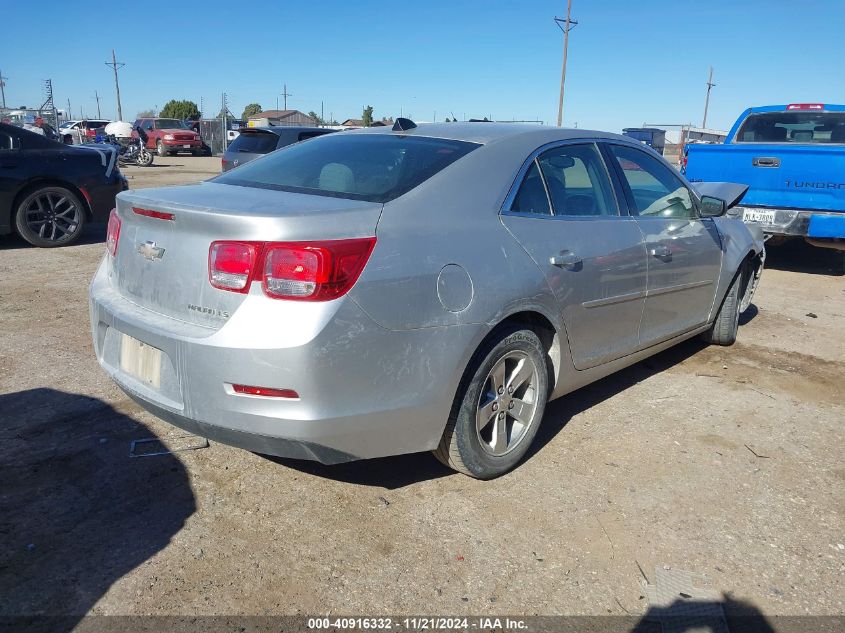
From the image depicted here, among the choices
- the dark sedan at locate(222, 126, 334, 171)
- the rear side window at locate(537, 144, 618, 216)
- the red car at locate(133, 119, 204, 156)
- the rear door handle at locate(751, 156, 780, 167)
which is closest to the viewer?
the rear side window at locate(537, 144, 618, 216)

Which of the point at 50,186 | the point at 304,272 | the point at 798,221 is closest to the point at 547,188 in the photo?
the point at 304,272

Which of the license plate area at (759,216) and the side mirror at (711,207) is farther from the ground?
the side mirror at (711,207)

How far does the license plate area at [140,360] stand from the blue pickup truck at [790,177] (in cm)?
733

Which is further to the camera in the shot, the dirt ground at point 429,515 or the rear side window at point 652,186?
the rear side window at point 652,186

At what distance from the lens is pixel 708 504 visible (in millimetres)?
3096

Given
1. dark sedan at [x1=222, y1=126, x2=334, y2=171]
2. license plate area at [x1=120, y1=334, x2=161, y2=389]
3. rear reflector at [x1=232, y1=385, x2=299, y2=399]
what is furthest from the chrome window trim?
dark sedan at [x1=222, y1=126, x2=334, y2=171]

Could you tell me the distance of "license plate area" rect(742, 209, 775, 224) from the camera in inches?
316

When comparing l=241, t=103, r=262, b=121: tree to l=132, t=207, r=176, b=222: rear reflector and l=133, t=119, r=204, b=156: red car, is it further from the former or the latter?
l=132, t=207, r=176, b=222: rear reflector

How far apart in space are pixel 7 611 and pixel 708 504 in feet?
8.97

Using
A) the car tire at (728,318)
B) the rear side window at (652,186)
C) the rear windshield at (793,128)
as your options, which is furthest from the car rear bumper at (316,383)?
the rear windshield at (793,128)

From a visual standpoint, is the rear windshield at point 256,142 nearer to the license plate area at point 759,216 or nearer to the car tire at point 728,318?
the license plate area at point 759,216

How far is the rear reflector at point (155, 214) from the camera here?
2.71 meters

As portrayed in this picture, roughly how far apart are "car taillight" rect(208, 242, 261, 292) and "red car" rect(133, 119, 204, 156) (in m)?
35.6

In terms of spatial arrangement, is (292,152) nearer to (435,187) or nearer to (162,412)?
(435,187)
